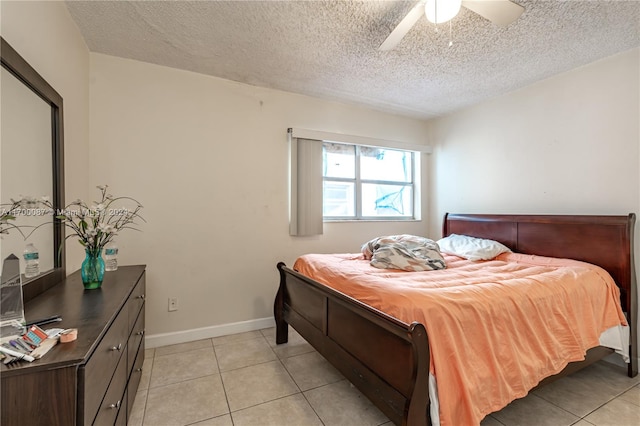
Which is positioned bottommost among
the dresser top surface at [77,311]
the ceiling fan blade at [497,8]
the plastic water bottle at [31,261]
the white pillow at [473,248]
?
the dresser top surface at [77,311]


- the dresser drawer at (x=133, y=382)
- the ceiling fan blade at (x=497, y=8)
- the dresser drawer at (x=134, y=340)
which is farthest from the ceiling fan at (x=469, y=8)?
the dresser drawer at (x=133, y=382)

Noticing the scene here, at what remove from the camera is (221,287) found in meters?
2.83

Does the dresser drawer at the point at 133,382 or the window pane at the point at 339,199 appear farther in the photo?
the window pane at the point at 339,199

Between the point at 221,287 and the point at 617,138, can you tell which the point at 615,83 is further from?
the point at 221,287

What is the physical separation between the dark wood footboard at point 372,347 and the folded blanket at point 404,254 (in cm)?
59

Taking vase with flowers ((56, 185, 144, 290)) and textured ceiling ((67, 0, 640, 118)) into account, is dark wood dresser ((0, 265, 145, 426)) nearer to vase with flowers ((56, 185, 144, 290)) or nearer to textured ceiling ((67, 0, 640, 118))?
vase with flowers ((56, 185, 144, 290))

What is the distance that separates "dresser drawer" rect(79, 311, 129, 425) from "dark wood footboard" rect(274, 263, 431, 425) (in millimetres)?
1111

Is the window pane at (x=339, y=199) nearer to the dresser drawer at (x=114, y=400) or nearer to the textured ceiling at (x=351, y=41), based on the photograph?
the textured ceiling at (x=351, y=41)

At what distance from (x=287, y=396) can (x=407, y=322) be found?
109 cm

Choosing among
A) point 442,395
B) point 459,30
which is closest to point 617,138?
point 459,30

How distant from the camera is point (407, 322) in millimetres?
1330

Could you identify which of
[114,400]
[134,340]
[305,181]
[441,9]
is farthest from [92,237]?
[441,9]

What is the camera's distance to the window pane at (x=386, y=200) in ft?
12.3

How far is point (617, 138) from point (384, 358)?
2.61 metres
